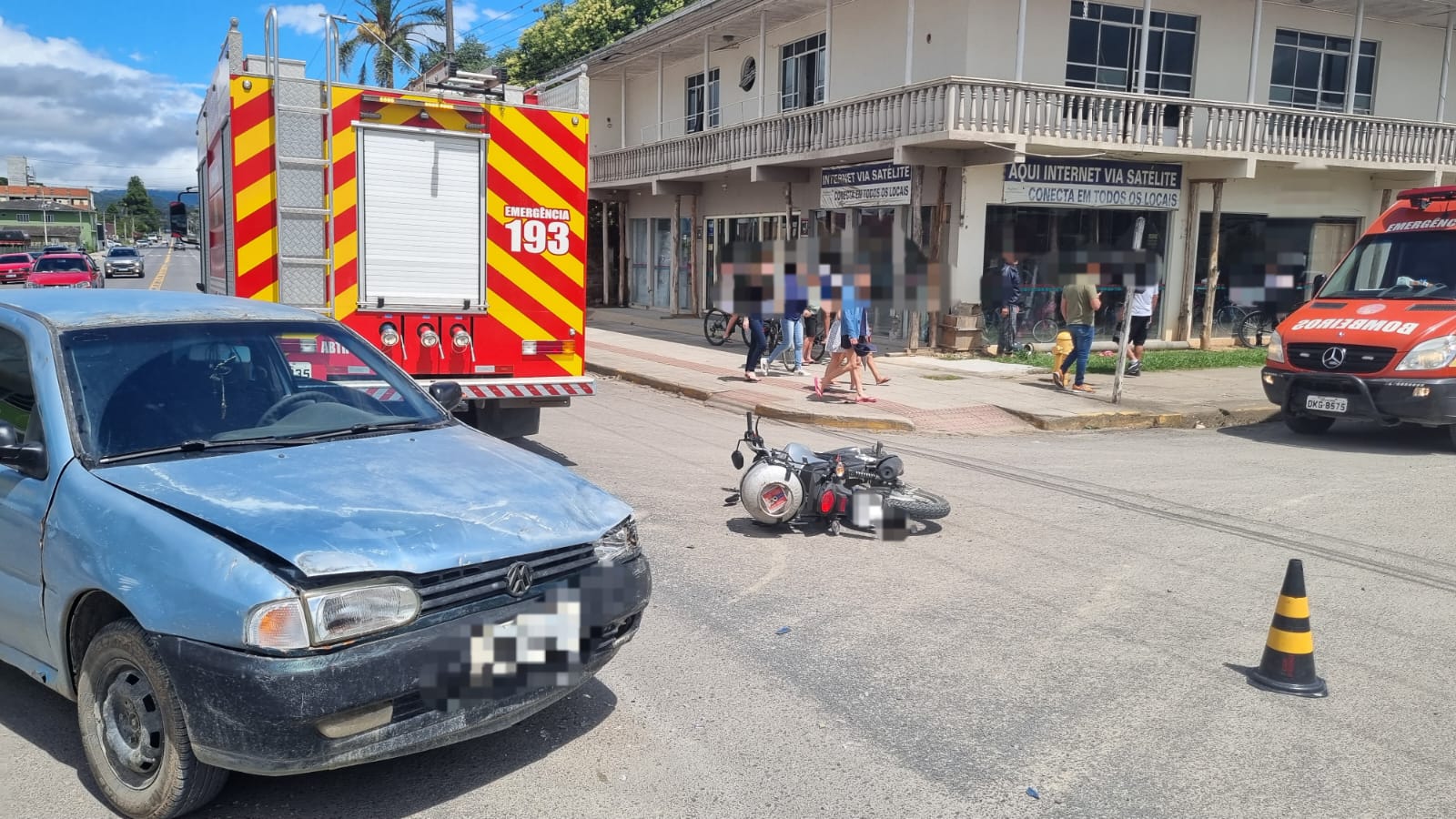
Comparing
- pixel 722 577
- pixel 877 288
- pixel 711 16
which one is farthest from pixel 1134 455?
pixel 711 16

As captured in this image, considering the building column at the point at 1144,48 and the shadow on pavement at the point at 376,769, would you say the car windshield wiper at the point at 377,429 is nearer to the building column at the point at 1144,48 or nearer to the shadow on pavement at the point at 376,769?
the shadow on pavement at the point at 376,769

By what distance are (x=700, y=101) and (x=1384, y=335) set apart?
20.2 metres

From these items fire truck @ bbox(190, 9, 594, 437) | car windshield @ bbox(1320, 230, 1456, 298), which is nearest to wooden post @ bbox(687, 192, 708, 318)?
car windshield @ bbox(1320, 230, 1456, 298)

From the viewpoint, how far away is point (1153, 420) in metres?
12.8

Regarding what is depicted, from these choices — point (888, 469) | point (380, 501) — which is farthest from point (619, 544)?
point (888, 469)

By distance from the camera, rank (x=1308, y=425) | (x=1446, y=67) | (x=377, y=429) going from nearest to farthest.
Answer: (x=377, y=429), (x=1308, y=425), (x=1446, y=67)

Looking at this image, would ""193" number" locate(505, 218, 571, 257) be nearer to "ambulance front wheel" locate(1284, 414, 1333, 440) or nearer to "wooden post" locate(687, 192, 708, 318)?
"ambulance front wheel" locate(1284, 414, 1333, 440)

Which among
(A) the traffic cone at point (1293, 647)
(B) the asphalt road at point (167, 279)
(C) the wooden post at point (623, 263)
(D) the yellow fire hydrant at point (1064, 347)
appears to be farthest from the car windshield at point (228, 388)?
(B) the asphalt road at point (167, 279)

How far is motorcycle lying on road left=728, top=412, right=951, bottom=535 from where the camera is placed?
691cm

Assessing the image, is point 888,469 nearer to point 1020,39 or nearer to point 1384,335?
point 1384,335

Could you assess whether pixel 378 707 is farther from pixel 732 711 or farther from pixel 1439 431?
pixel 1439 431

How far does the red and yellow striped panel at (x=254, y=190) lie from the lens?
7348mm

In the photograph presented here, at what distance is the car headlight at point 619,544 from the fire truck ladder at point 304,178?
4599mm

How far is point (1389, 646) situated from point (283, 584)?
511 centimetres
